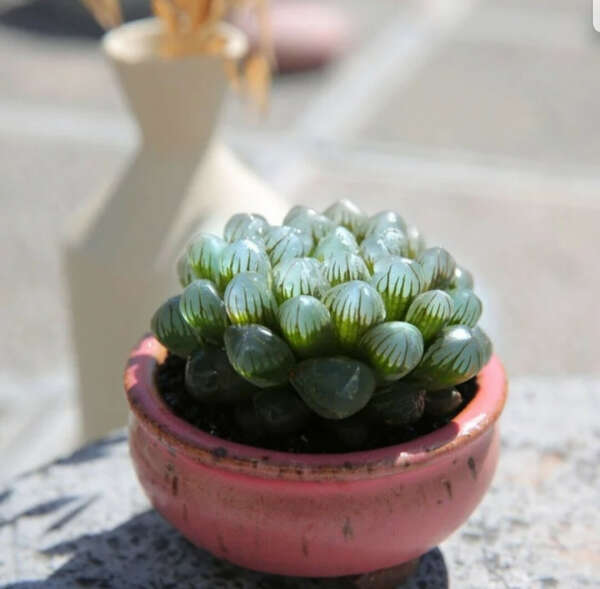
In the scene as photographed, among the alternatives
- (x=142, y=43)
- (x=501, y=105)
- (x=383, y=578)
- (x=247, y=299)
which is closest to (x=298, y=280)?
(x=247, y=299)

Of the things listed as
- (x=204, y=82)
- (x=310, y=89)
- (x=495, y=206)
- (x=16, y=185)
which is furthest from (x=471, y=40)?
(x=204, y=82)

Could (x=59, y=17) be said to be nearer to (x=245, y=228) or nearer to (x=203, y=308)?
(x=245, y=228)

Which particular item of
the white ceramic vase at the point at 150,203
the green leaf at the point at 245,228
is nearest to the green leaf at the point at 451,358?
the green leaf at the point at 245,228

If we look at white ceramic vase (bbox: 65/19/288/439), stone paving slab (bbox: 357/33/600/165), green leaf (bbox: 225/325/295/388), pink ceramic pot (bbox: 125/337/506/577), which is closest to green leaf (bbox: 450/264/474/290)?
pink ceramic pot (bbox: 125/337/506/577)

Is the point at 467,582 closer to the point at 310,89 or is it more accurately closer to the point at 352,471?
the point at 352,471

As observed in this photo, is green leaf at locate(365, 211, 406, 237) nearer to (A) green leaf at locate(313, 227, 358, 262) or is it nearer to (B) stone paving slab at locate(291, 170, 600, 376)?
(A) green leaf at locate(313, 227, 358, 262)
